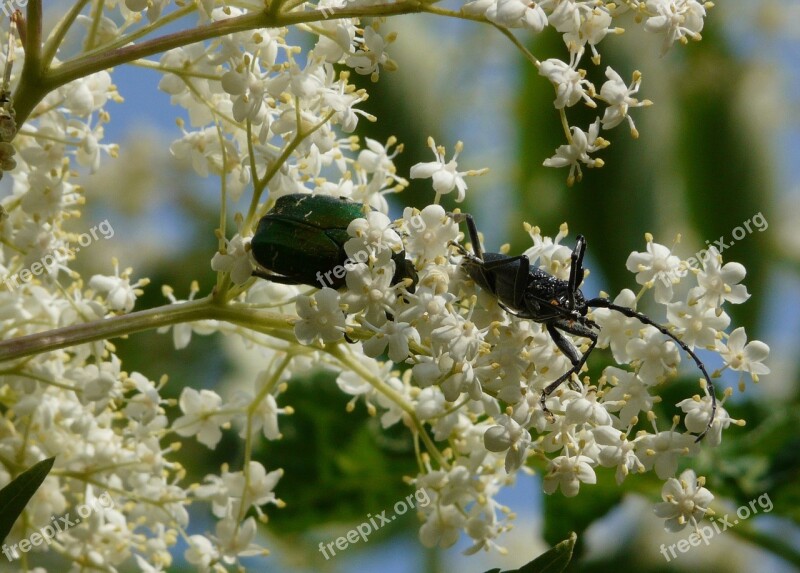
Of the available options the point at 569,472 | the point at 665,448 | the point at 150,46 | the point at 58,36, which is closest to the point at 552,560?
the point at 569,472

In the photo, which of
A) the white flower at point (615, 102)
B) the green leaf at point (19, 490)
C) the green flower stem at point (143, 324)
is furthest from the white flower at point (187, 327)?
the white flower at point (615, 102)

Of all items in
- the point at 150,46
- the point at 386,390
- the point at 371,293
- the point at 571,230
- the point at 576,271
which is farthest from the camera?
the point at 571,230

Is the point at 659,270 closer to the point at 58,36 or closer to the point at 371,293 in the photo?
the point at 371,293

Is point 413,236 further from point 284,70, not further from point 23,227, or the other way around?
point 23,227

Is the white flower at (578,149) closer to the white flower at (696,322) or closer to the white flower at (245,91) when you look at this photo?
the white flower at (696,322)

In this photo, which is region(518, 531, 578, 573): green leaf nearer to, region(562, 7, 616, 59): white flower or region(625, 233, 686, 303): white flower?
region(625, 233, 686, 303): white flower

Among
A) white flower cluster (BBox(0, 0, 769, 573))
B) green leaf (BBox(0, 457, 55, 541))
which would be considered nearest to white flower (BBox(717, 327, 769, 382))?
white flower cluster (BBox(0, 0, 769, 573))
